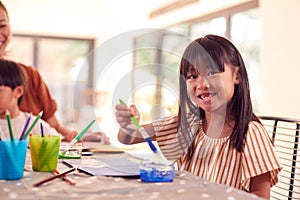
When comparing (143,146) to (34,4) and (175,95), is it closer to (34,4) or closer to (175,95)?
(175,95)

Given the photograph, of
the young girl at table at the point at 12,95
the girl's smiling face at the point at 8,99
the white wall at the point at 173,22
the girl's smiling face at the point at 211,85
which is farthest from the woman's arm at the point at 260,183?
the white wall at the point at 173,22

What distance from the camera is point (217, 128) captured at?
1.30 m

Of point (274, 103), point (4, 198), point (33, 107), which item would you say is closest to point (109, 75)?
point (4, 198)

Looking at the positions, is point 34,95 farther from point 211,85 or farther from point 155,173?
point 155,173

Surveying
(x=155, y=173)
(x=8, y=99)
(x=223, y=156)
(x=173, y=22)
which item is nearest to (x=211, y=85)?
(x=223, y=156)

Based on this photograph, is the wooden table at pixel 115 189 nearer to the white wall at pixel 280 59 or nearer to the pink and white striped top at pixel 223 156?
the pink and white striped top at pixel 223 156

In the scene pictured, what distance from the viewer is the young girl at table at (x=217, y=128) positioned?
119cm

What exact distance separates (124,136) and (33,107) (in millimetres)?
1108

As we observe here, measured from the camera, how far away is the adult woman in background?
7.13 feet

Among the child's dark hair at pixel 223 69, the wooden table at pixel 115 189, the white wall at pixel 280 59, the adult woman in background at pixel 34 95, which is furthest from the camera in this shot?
the white wall at pixel 280 59

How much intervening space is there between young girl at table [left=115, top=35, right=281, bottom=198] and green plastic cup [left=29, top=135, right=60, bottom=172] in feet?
0.59

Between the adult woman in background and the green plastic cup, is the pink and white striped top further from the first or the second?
the adult woman in background

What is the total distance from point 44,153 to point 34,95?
1.24 meters

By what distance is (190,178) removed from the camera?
1.04m
